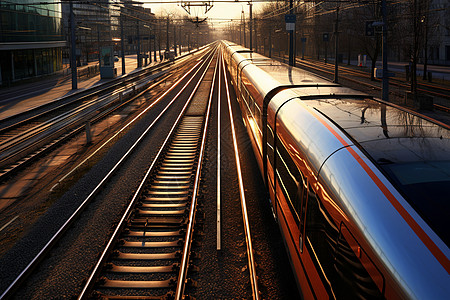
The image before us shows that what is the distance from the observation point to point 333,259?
3.81 meters

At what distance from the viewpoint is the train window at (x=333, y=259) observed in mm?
3152

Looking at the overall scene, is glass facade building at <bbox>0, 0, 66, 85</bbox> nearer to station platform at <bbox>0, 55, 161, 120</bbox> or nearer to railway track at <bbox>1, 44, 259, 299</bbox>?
station platform at <bbox>0, 55, 161, 120</bbox>

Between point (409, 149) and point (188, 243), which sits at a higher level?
point (409, 149)

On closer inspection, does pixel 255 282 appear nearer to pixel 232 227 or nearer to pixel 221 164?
pixel 232 227

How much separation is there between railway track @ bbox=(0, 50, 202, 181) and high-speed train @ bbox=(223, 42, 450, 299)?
9.50 metres

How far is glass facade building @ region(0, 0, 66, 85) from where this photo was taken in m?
36.4

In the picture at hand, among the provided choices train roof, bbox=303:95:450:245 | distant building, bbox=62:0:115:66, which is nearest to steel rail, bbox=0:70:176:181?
train roof, bbox=303:95:450:245

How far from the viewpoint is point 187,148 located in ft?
48.0

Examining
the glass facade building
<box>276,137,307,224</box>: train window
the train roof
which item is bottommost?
<box>276,137,307,224</box>: train window

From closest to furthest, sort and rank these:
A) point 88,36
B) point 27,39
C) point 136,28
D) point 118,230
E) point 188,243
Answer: point 188,243 < point 118,230 < point 27,39 < point 136,28 < point 88,36

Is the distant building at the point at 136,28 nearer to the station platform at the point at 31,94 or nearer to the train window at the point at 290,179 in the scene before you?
the station platform at the point at 31,94

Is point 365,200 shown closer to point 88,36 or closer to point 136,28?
point 136,28

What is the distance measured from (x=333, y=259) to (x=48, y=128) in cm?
1734

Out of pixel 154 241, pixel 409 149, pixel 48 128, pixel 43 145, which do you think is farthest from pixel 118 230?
pixel 48 128
